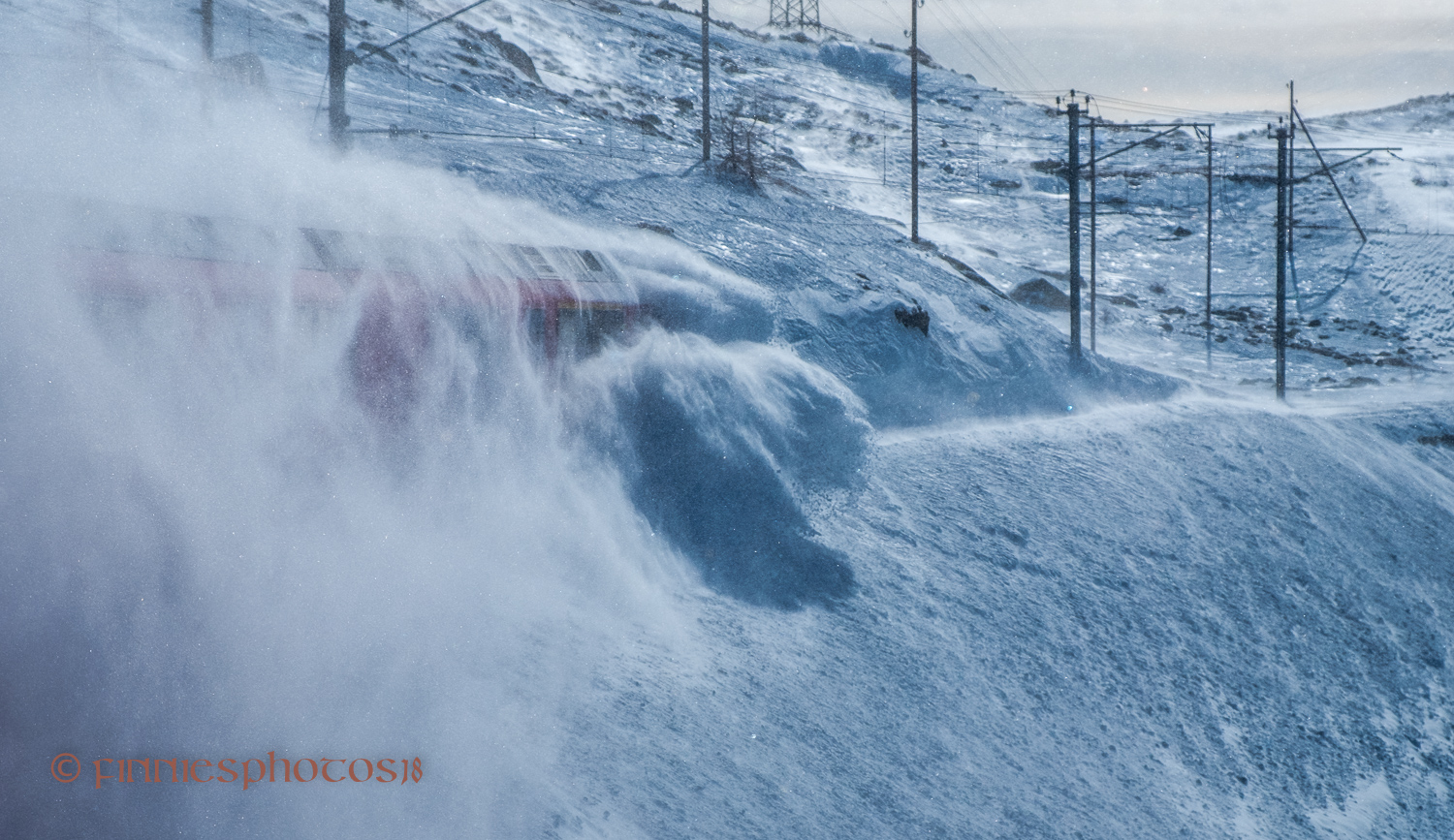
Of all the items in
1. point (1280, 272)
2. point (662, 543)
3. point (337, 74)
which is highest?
point (337, 74)

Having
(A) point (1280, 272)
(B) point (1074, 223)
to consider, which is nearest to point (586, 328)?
(B) point (1074, 223)

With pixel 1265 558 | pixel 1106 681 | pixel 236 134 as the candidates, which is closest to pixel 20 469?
pixel 1106 681

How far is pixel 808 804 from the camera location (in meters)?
9.39

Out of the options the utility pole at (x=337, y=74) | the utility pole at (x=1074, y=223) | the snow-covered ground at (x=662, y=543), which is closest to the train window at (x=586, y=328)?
the snow-covered ground at (x=662, y=543)

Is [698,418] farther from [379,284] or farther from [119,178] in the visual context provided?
[119,178]

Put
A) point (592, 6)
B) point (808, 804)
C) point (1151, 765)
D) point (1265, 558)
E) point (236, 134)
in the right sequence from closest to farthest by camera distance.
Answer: point (808, 804) → point (1151, 765) → point (1265, 558) → point (236, 134) → point (592, 6)

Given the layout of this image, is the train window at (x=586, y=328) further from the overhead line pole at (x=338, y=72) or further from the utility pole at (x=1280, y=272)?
the utility pole at (x=1280, y=272)

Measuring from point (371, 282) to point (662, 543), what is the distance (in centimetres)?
513

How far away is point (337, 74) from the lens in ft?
49.4

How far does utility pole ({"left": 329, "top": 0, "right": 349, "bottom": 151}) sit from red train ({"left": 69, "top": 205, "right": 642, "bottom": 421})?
3239 mm

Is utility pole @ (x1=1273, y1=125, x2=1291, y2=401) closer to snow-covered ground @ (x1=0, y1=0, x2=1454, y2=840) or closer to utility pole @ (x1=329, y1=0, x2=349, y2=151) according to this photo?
snow-covered ground @ (x1=0, y1=0, x2=1454, y2=840)

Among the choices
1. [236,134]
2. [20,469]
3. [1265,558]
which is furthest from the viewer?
[236,134]

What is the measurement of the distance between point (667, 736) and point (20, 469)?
657 cm

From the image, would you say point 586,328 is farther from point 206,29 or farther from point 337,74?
point 206,29
